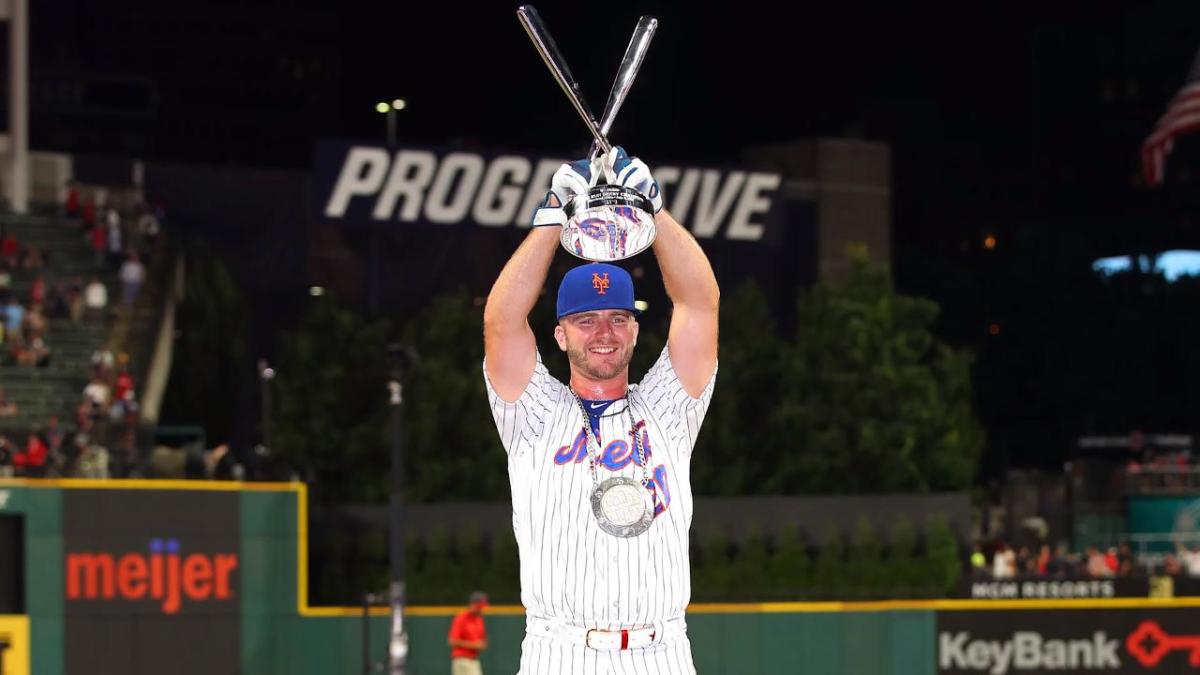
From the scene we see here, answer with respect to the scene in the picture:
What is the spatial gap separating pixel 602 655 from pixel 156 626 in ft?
65.5

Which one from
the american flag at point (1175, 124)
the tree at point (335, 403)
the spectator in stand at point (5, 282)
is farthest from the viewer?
the tree at point (335, 403)

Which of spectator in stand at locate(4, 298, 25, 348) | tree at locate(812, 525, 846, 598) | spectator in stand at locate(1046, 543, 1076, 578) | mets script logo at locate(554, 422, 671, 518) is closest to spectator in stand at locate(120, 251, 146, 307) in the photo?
spectator in stand at locate(4, 298, 25, 348)

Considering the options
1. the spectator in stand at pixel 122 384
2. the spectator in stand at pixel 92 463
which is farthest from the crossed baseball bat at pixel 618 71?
the spectator in stand at pixel 122 384

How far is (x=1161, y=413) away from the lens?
68.7 meters

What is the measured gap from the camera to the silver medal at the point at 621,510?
7.05m

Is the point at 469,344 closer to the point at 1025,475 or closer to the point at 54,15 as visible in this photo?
the point at 1025,475

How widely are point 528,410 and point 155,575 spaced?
19748mm

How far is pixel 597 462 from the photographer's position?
7.15 m

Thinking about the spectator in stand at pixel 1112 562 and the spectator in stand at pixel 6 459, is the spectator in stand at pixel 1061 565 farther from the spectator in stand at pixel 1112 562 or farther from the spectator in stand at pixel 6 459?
the spectator in stand at pixel 6 459

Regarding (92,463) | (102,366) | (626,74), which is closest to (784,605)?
(92,463)

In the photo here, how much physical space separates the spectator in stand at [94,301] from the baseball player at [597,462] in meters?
27.9

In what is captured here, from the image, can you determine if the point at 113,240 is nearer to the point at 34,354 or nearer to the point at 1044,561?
the point at 34,354

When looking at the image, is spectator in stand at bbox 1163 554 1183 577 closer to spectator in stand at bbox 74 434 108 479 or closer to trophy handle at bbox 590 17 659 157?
spectator in stand at bbox 74 434 108 479

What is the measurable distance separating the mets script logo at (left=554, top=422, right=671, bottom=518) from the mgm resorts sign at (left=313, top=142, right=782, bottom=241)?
113 feet
